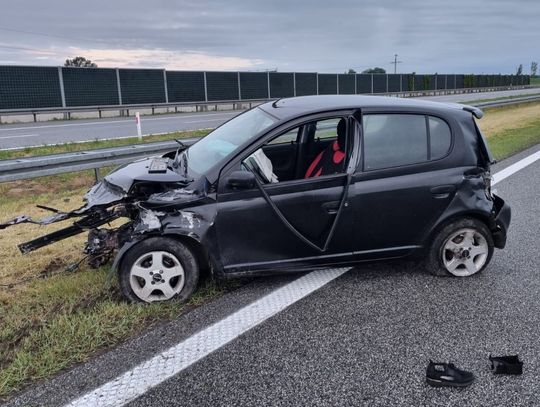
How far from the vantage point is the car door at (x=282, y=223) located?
396 centimetres

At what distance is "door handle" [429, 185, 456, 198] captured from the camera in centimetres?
427

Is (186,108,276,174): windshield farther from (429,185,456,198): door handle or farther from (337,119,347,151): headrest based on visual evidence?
(429,185,456,198): door handle

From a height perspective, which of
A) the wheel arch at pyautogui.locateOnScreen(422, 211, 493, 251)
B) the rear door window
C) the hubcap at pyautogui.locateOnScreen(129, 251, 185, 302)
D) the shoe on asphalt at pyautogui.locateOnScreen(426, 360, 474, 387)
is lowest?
the shoe on asphalt at pyautogui.locateOnScreen(426, 360, 474, 387)

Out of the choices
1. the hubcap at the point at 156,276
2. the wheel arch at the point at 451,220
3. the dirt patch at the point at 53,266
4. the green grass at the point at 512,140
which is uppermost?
the wheel arch at the point at 451,220

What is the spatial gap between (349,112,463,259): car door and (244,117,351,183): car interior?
10.2 inches

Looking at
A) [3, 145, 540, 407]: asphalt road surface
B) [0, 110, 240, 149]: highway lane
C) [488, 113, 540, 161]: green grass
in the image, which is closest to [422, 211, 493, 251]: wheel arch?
[3, 145, 540, 407]: asphalt road surface

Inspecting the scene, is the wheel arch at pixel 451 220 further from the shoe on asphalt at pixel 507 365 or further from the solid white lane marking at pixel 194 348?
the shoe on asphalt at pixel 507 365

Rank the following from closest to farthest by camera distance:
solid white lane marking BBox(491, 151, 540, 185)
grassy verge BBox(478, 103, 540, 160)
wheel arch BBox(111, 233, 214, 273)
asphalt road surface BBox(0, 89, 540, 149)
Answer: wheel arch BBox(111, 233, 214, 273) → solid white lane marking BBox(491, 151, 540, 185) → grassy verge BBox(478, 103, 540, 160) → asphalt road surface BBox(0, 89, 540, 149)

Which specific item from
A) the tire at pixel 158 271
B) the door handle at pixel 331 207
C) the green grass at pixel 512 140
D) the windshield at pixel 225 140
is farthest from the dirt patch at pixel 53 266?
the green grass at pixel 512 140

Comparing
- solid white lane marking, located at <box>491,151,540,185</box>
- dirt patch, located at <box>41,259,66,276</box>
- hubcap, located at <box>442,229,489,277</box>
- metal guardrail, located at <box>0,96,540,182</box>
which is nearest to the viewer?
hubcap, located at <box>442,229,489,277</box>

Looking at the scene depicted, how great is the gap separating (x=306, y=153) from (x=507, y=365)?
2756 mm

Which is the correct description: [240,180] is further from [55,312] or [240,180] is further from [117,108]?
[117,108]

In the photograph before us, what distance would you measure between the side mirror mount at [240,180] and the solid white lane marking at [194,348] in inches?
36.8

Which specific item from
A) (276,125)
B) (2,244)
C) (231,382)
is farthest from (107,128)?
(231,382)
